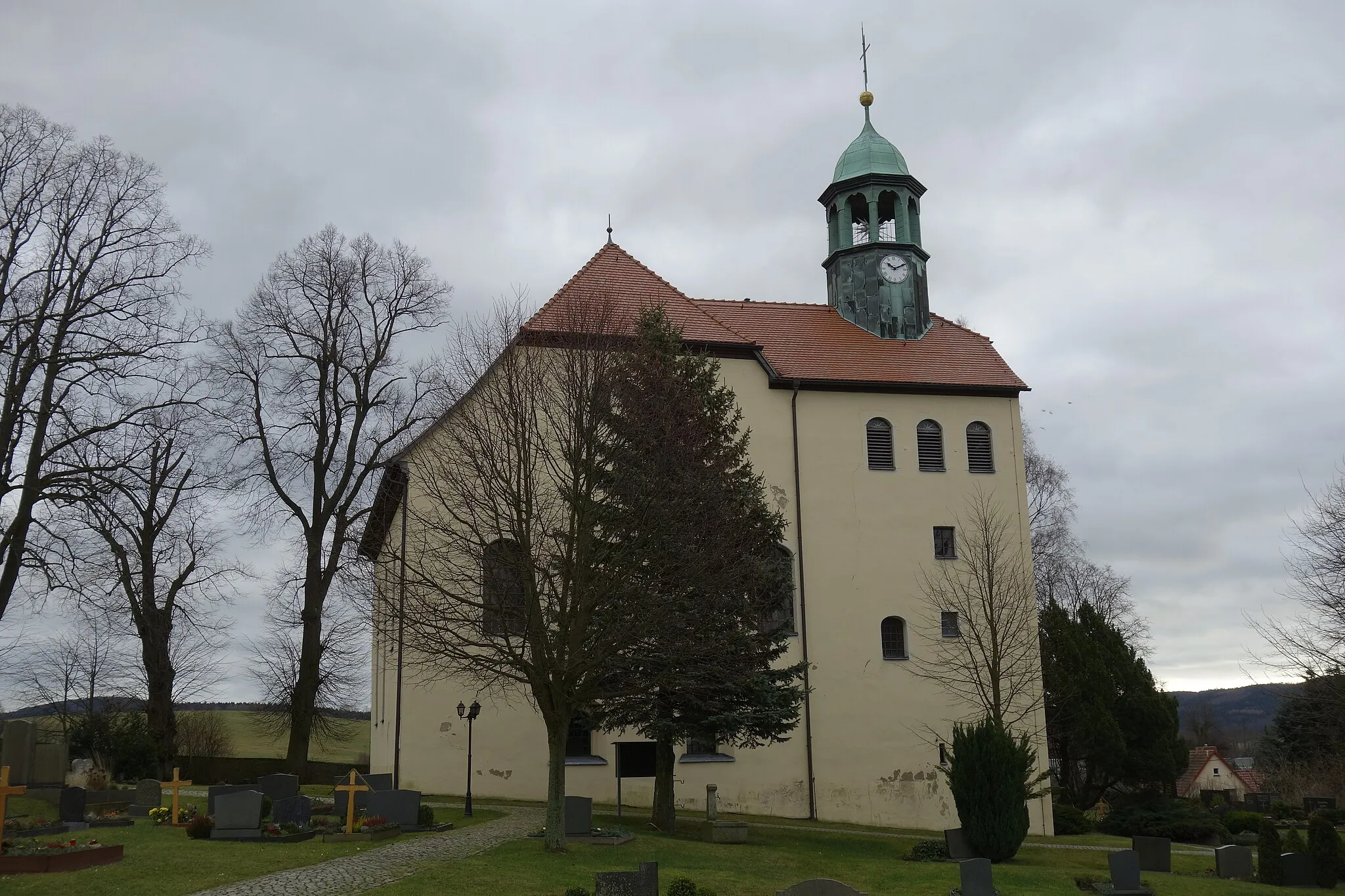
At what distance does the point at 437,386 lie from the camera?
2173 cm

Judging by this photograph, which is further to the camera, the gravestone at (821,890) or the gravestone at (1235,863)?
the gravestone at (1235,863)

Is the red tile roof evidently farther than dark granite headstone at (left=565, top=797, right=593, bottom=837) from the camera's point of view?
Yes

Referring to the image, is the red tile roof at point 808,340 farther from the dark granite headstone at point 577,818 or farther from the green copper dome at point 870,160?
the dark granite headstone at point 577,818

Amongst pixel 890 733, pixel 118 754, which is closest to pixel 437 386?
pixel 890 733

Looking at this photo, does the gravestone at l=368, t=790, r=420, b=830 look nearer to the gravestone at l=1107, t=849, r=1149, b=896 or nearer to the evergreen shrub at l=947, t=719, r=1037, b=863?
the evergreen shrub at l=947, t=719, r=1037, b=863

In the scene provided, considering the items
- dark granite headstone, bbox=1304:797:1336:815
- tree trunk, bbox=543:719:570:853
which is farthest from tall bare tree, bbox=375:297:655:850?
dark granite headstone, bbox=1304:797:1336:815

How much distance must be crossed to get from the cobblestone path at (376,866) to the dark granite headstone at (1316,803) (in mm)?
27918

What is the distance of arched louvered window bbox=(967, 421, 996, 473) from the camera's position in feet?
93.6

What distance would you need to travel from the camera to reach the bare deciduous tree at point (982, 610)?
25.9 meters

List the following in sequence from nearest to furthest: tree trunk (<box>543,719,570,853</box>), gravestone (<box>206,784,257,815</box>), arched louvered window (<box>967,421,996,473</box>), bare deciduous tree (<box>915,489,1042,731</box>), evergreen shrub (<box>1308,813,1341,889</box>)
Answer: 1. tree trunk (<box>543,719,570,853</box>)
2. gravestone (<box>206,784,257,815</box>)
3. evergreen shrub (<box>1308,813,1341,889</box>)
4. bare deciduous tree (<box>915,489,1042,731</box>)
5. arched louvered window (<box>967,421,996,473</box>)

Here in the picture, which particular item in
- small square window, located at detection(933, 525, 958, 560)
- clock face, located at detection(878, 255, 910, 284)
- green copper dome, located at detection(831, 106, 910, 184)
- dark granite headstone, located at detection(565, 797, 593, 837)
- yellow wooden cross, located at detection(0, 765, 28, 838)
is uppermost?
green copper dome, located at detection(831, 106, 910, 184)

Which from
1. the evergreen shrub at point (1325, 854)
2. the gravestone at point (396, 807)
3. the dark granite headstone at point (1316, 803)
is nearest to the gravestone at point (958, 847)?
the evergreen shrub at point (1325, 854)

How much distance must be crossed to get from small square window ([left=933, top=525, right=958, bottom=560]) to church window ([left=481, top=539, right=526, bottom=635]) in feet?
45.7

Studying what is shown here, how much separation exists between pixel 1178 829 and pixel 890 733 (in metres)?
8.70
